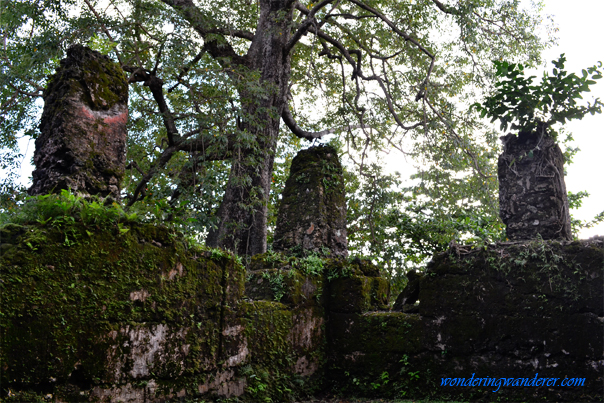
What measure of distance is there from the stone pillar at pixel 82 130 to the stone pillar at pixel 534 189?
4.68m

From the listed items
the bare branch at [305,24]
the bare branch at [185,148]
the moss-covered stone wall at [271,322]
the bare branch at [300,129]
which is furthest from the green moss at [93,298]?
the bare branch at [300,129]

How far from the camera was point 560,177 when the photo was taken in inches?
216

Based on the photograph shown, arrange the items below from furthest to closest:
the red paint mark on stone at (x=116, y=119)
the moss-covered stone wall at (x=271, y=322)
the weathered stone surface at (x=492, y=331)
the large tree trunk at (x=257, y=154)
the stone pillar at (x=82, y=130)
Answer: the large tree trunk at (x=257, y=154), the red paint mark on stone at (x=116, y=119), the weathered stone surface at (x=492, y=331), the stone pillar at (x=82, y=130), the moss-covered stone wall at (x=271, y=322)

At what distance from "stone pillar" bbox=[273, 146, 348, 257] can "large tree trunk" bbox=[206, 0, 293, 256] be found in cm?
94

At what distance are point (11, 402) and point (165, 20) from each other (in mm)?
7084

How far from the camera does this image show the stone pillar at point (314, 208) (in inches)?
269

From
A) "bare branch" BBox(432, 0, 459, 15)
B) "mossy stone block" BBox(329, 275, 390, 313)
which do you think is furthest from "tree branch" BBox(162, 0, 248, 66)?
"mossy stone block" BBox(329, 275, 390, 313)

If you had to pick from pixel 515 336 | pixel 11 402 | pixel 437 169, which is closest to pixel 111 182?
pixel 11 402

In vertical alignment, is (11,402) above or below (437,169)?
below

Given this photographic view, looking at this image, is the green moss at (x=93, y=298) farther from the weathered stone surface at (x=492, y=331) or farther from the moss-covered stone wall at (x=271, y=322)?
the weathered stone surface at (x=492, y=331)

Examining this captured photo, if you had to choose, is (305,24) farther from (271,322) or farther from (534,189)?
(271,322)

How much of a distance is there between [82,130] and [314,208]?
11.8ft

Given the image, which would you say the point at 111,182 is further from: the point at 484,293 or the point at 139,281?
the point at 484,293

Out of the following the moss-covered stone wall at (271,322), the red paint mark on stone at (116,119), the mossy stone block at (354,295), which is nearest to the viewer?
the moss-covered stone wall at (271,322)
